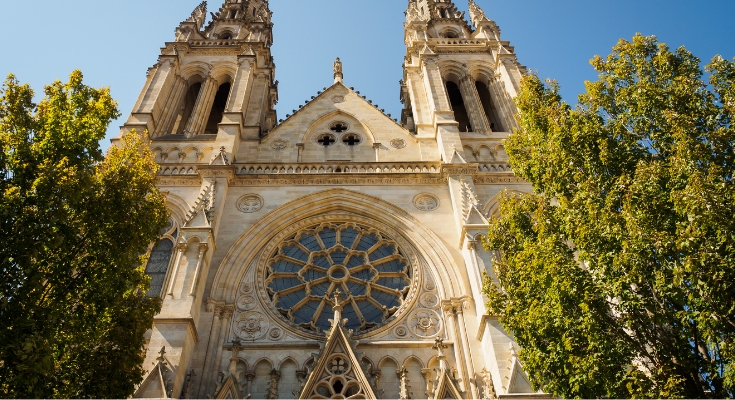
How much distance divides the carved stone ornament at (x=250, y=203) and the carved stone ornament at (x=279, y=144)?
130 inches

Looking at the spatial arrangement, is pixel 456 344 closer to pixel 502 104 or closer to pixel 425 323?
pixel 425 323

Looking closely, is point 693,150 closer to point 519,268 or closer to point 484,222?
point 519,268

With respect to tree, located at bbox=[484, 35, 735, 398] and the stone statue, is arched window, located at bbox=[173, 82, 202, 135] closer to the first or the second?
the stone statue

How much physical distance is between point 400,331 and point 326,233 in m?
4.07

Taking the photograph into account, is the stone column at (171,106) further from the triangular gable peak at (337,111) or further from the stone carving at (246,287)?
the stone carving at (246,287)

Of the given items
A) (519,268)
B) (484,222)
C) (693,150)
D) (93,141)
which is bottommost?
(519,268)

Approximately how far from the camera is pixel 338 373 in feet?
38.5

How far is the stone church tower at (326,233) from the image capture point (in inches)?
471

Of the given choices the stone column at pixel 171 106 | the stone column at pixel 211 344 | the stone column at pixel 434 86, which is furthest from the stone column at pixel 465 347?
the stone column at pixel 171 106

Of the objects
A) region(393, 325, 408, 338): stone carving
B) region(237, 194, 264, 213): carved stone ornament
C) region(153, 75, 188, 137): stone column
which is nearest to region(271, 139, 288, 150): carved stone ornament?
region(237, 194, 264, 213): carved stone ornament

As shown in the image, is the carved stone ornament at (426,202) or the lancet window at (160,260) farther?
the carved stone ornament at (426,202)

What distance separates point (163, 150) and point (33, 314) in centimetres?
1221

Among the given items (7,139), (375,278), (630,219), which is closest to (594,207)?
(630,219)

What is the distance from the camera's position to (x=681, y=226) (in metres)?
7.39
